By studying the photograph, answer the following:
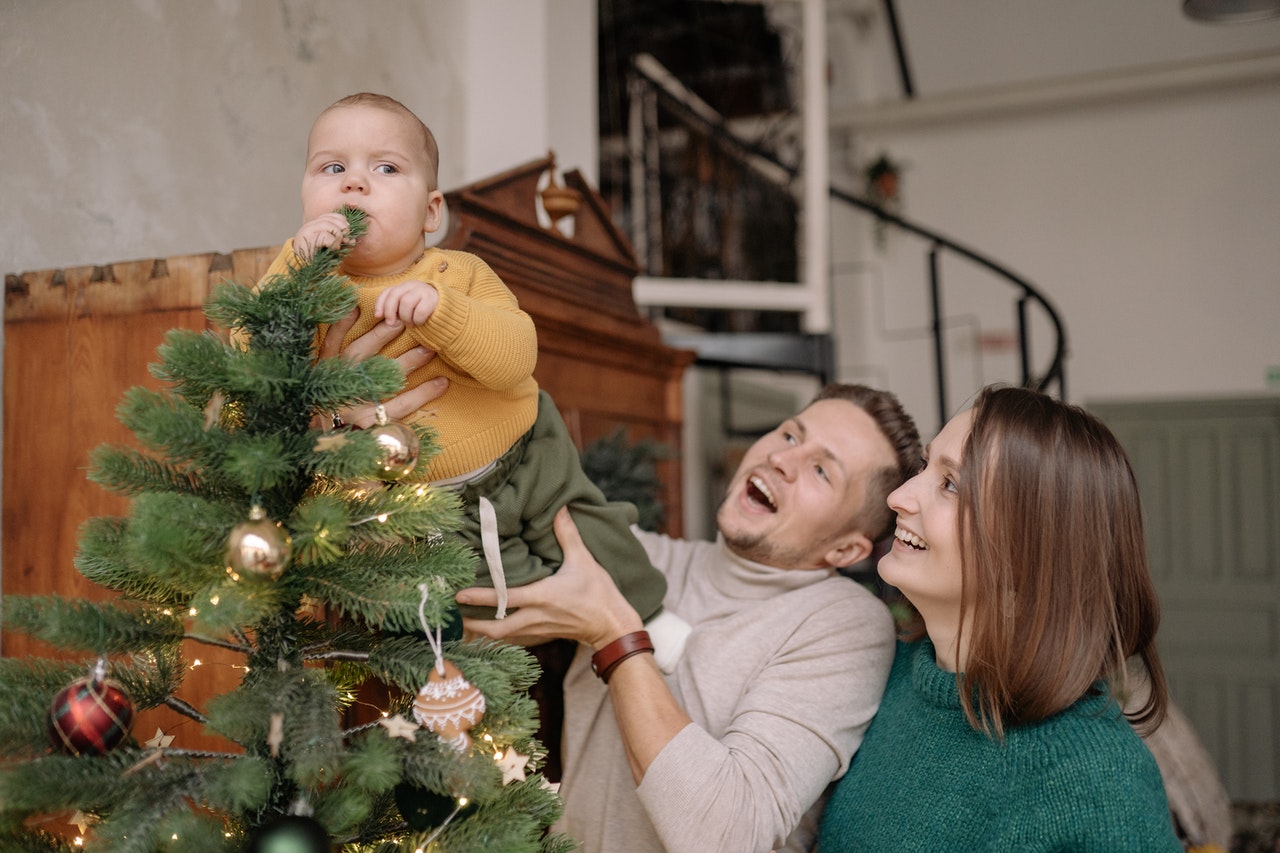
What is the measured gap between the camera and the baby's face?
1176mm

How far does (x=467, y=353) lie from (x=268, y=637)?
0.38 metres

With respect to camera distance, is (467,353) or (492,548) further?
(492,548)

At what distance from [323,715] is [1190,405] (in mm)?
6102

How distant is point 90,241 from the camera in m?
1.56

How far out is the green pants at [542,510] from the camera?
4.56 feet

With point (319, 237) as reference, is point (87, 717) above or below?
below

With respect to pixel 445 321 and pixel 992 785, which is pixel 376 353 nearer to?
pixel 445 321

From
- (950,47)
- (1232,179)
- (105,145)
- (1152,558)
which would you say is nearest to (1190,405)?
(1152,558)

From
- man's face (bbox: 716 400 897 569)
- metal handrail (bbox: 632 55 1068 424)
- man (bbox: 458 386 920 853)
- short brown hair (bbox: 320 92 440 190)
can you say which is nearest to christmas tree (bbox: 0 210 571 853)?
short brown hair (bbox: 320 92 440 190)

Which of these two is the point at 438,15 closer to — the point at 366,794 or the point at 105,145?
the point at 105,145

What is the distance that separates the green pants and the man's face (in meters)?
0.29

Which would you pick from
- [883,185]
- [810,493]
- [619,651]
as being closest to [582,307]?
[810,493]

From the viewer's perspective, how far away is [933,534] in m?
1.45

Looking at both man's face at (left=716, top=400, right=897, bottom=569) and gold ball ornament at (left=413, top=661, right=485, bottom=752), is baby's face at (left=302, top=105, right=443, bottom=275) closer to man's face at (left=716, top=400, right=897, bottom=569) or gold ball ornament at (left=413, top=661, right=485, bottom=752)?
gold ball ornament at (left=413, top=661, right=485, bottom=752)
